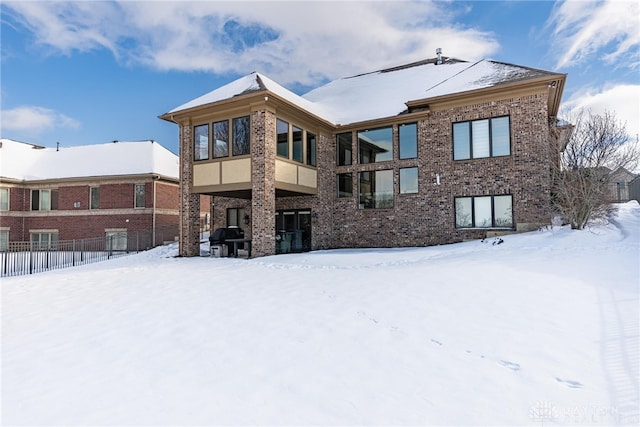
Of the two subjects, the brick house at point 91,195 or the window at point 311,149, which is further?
the brick house at point 91,195

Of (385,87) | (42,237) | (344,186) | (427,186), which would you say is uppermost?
(385,87)

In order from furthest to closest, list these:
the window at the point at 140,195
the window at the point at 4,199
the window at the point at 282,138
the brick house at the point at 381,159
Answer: the window at the point at 4,199 < the window at the point at 140,195 < the window at the point at 282,138 < the brick house at the point at 381,159

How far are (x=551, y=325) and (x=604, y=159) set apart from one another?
962cm

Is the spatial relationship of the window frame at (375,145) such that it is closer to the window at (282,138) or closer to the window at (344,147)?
the window at (344,147)

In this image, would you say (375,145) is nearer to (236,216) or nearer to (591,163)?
(236,216)

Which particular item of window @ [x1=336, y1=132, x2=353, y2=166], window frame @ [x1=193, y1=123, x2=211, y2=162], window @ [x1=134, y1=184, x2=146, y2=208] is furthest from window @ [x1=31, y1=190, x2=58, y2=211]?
window @ [x1=336, y1=132, x2=353, y2=166]

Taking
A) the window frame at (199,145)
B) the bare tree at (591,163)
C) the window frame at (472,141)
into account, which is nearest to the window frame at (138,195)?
the window frame at (199,145)

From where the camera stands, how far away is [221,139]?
14.6 m

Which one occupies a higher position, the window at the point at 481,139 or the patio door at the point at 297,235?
the window at the point at 481,139

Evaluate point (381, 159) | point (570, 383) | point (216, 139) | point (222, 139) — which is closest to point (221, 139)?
point (222, 139)

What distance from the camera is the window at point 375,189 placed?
52.8 ft

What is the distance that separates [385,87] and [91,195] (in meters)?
19.3

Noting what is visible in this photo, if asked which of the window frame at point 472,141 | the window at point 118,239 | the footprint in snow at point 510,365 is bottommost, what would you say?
the footprint in snow at point 510,365

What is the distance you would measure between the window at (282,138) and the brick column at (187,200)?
383 cm
